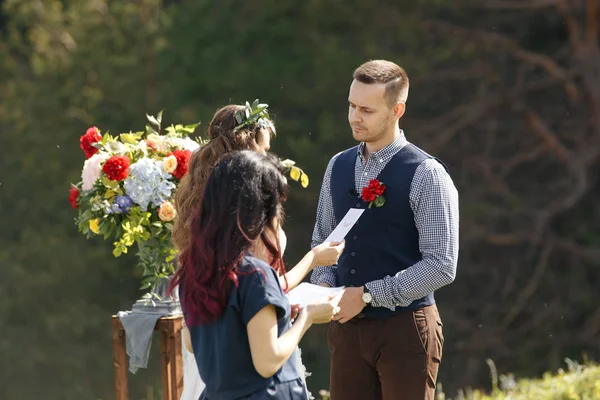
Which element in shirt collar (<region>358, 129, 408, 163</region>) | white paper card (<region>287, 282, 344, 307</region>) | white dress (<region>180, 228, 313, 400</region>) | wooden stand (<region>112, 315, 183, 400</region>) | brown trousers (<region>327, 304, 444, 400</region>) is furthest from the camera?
wooden stand (<region>112, 315, 183, 400</region>)

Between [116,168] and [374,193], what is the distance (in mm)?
1168

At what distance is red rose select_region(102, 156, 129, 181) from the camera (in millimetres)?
4043

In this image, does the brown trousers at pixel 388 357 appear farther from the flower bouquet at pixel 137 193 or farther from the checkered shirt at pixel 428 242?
the flower bouquet at pixel 137 193

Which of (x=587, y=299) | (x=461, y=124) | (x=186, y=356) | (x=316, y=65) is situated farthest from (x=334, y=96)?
(x=186, y=356)

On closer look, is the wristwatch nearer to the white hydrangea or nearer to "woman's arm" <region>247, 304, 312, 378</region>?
"woman's arm" <region>247, 304, 312, 378</region>

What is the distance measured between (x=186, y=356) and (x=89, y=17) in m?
10.7

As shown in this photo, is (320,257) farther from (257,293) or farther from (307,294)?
(257,293)

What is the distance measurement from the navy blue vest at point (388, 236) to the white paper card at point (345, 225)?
0.06 meters

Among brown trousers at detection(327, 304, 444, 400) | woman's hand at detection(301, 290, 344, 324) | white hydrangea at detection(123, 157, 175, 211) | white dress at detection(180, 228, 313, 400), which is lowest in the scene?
white dress at detection(180, 228, 313, 400)

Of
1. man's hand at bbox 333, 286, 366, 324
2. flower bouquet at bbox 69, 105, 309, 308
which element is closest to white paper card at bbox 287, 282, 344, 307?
man's hand at bbox 333, 286, 366, 324

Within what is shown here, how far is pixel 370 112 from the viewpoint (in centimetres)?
349

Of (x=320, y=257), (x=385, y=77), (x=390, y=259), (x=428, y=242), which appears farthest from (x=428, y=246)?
(x=385, y=77)

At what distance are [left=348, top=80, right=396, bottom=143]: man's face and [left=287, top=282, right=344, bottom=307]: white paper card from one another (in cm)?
61

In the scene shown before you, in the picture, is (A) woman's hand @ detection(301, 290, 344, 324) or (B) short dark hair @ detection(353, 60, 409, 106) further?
(B) short dark hair @ detection(353, 60, 409, 106)
